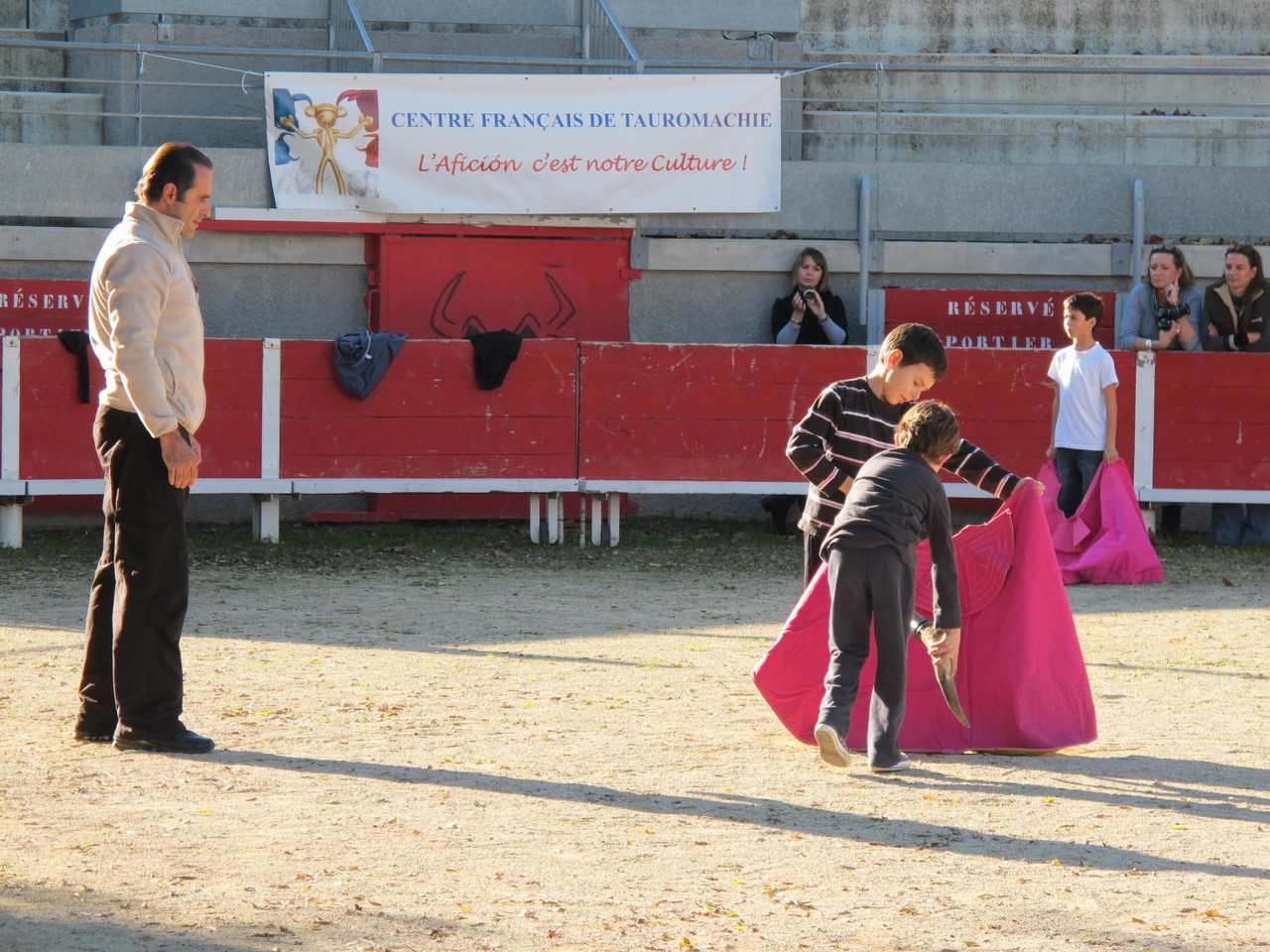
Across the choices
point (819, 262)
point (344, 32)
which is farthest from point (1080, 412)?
point (344, 32)

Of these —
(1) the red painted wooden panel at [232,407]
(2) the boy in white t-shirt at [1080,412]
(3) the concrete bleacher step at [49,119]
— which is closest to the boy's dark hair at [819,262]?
(2) the boy in white t-shirt at [1080,412]

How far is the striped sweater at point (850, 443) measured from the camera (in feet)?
17.7

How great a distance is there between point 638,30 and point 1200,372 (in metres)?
5.60

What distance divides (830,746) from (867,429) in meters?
1.03

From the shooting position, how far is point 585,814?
472 cm

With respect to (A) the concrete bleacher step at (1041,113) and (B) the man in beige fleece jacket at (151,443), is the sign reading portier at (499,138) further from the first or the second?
(B) the man in beige fleece jacket at (151,443)

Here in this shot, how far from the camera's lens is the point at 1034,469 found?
476 inches

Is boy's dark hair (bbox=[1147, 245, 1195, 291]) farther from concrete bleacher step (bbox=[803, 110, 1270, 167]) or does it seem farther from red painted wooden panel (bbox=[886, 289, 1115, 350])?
concrete bleacher step (bbox=[803, 110, 1270, 167])

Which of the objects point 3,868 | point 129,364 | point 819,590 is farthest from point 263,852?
point 819,590

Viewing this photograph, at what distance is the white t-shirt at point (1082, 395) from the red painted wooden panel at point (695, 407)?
6.31ft

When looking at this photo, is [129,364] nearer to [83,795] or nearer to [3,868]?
[83,795]

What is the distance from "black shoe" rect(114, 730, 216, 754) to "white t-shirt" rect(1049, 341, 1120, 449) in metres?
6.34

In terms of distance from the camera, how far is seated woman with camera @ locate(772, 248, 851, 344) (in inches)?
491

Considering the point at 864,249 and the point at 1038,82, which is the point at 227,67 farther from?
the point at 1038,82
